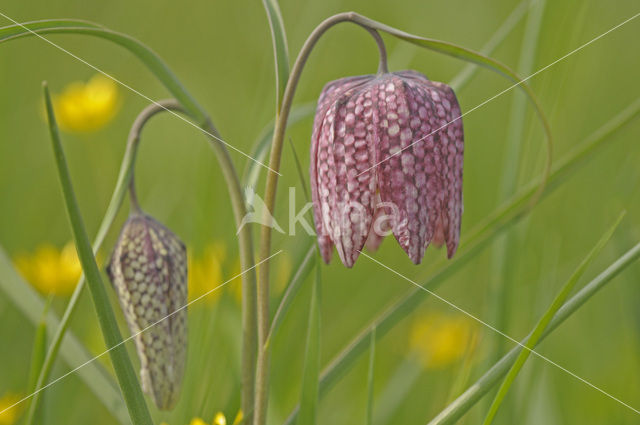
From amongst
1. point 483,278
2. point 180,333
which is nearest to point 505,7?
point 483,278

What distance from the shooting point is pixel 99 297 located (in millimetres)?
766

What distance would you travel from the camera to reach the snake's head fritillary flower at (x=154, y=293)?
0.96 meters

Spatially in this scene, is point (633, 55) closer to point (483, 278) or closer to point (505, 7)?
point (505, 7)

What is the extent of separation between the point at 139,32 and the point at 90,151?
3.71 feet

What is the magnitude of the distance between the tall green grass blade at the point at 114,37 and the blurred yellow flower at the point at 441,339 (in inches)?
33.0

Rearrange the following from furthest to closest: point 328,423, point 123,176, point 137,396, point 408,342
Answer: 1. point 408,342
2. point 328,423
3. point 123,176
4. point 137,396

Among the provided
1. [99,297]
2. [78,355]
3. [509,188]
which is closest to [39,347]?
[78,355]

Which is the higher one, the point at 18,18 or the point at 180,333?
the point at 180,333

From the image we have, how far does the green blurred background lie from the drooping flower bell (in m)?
0.34

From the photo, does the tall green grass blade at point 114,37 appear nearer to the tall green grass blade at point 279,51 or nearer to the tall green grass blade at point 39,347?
the tall green grass blade at point 279,51

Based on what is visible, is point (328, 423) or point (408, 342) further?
point (408, 342)

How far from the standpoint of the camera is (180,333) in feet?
3.29

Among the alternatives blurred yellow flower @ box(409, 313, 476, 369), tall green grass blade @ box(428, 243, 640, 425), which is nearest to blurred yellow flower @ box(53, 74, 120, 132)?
blurred yellow flower @ box(409, 313, 476, 369)

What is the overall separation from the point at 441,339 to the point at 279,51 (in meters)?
1.02
